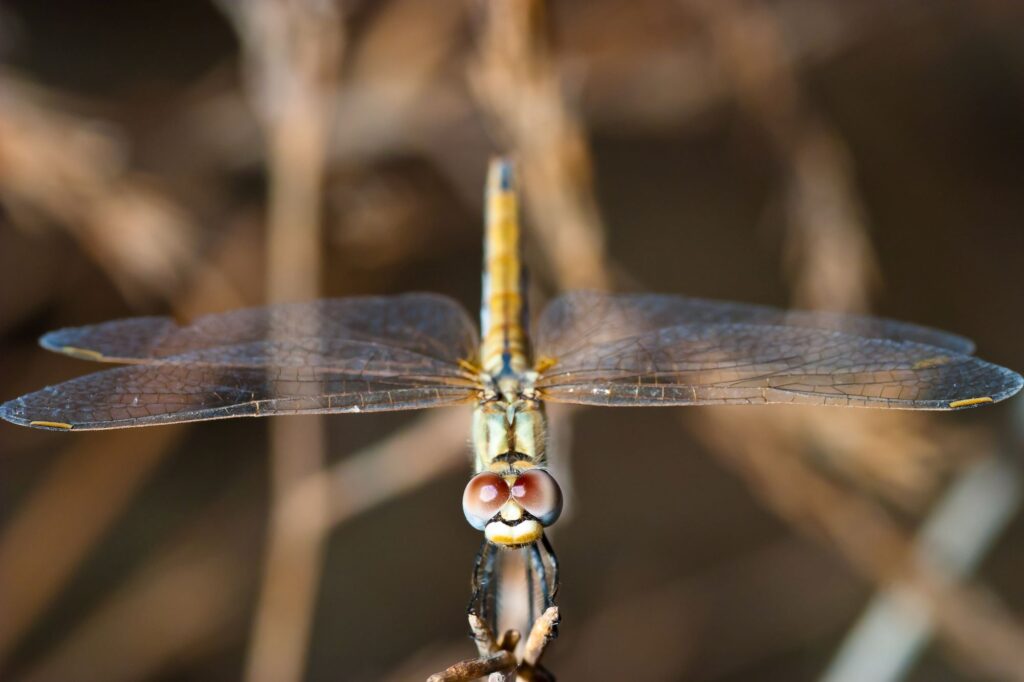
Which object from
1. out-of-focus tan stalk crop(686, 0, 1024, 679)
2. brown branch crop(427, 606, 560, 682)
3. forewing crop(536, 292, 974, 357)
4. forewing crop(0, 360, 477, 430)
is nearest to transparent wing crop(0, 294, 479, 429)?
forewing crop(0, 360, 477, 430)

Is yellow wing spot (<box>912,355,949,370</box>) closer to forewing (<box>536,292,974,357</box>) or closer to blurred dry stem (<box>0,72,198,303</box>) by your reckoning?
forewing (<box>536,292,974,357</box>)

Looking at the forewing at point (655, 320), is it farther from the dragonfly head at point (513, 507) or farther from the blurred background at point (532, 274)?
the dragonfly head at point (513, 507)

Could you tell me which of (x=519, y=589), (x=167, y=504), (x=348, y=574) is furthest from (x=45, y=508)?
(x=519, y=589)

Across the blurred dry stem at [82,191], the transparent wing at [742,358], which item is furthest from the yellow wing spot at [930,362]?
the blurred dry stem at [82,191]

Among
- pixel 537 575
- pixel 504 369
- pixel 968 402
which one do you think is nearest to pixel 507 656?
pixel 537 575

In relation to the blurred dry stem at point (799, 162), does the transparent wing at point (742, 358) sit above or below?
below

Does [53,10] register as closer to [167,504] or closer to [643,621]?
[167,504]

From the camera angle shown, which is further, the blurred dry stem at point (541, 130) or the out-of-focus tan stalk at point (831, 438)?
the out-of-focus tan stalk at point (831, 438)
